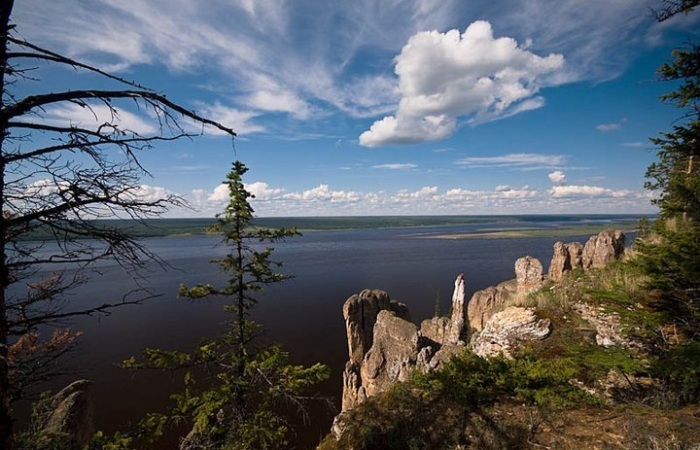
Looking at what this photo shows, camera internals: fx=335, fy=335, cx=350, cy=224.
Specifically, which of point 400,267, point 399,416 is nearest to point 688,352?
point 399,416

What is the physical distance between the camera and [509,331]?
1004cm

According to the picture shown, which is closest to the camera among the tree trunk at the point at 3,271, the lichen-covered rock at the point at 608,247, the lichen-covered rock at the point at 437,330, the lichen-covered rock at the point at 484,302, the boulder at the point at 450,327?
the tree trunk at the point at 3,271

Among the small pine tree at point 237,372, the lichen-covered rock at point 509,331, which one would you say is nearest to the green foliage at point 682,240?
the lichen-covered rock at point 509,331

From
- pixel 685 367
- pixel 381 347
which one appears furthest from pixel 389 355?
pixel 685 367

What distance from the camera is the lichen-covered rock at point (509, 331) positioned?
9.64m

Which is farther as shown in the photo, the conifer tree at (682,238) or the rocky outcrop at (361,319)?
the rocky outcrop at (361,319)

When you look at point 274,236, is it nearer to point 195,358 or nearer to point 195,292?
point 195,292

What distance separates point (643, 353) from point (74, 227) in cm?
995

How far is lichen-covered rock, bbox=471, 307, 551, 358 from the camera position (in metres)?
9.64

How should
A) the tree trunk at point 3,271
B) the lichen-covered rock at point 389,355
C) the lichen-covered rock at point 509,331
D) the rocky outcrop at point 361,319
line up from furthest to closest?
1. the rocky outcrop at point 361,319
2. the lichen-covered rock at point 389,355
3. the lichen-covered rock at point 509,331
4. the tree trunk at point 3,271

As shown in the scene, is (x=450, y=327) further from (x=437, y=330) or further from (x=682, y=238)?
(x=682, y=238)

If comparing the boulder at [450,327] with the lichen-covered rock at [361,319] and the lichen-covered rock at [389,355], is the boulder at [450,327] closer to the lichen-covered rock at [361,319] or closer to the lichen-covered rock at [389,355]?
the lichen-covered rock at [361,319]

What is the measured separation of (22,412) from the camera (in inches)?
932

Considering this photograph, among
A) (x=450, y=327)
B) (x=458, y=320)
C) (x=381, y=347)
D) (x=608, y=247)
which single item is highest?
(x=608, y=247)
